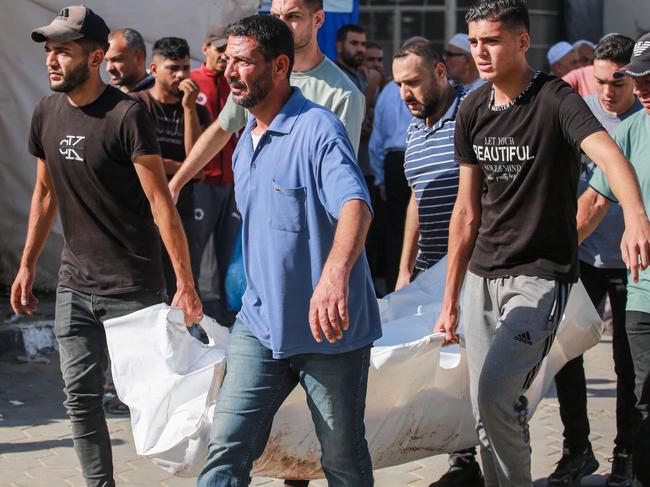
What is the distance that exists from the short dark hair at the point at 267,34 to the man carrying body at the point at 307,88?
1154 millimetres

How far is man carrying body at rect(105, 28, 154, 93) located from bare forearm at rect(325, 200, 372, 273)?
158 inches

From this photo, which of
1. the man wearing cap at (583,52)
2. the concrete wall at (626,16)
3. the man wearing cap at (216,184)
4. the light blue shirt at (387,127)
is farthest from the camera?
the concrete wall at (626,16)

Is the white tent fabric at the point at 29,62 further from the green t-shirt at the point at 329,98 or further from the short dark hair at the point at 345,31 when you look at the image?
the green t-shirt at the point at 329,98

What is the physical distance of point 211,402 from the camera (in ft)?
14.1

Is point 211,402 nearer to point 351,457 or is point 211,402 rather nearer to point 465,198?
point 351,457

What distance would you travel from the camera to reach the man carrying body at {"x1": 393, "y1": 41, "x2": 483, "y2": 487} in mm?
5359

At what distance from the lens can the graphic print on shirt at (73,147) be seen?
4590 millimetres

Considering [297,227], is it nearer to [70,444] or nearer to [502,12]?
[502,12]

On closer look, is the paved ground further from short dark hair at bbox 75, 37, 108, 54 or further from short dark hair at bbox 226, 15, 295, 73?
short dark hair at bbox 226, 15, 295, 73

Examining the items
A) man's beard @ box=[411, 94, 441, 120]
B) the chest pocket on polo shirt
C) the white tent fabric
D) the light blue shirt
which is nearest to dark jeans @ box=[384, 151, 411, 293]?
the light blue shirt

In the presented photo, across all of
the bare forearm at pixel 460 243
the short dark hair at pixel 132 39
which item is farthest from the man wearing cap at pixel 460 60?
the bare forearm at pixel 460 243

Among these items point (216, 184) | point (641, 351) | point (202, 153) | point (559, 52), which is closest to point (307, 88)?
point (202, 153)

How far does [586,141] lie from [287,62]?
1048 mm

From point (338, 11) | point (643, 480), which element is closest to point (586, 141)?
point (643, 480)
